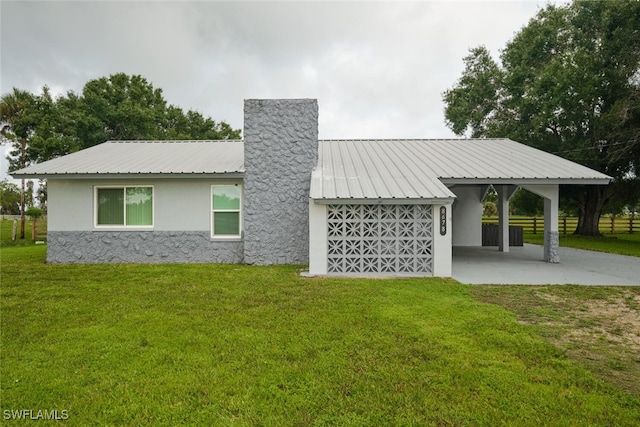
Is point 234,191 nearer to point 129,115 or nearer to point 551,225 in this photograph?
point 551,225

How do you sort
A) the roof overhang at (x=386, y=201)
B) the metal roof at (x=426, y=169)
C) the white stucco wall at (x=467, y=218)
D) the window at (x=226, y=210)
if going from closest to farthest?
1. the roof overhang at (x=386, y=201)
2. the metal roof at (x=426, y=169)
3. the window at (x=226, y=210)
4. the white stucco wall at (x=467, y=218)

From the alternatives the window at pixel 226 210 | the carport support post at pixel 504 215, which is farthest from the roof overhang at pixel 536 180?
the window at pixel 226 210

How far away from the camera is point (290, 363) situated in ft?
11.9

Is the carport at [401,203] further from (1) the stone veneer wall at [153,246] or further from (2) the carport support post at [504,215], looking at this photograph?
(1) the stone veneer wall at [153,246]

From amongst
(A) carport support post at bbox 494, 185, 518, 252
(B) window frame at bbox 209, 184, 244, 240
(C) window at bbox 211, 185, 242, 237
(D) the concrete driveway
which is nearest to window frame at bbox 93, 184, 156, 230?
(B) window frame at bbox 209, 184, 244, 240

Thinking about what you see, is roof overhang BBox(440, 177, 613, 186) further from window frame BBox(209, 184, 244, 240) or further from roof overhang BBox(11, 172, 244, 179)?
roof overhang BBox(11, 172, 244, 179)

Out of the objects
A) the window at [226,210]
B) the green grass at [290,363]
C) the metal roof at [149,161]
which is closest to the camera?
the green grass at [290,363]

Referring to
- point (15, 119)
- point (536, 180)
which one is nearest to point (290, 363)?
point (536, 180)

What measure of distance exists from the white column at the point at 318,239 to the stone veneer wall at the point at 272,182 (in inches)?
53.9

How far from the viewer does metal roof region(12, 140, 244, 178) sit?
9758 mm

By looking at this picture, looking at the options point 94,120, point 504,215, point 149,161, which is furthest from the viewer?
point 94,120

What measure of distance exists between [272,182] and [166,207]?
3.51 metres

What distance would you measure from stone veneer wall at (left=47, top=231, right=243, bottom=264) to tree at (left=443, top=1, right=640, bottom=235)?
708 inches

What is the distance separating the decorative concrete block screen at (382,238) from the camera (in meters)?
8.46
